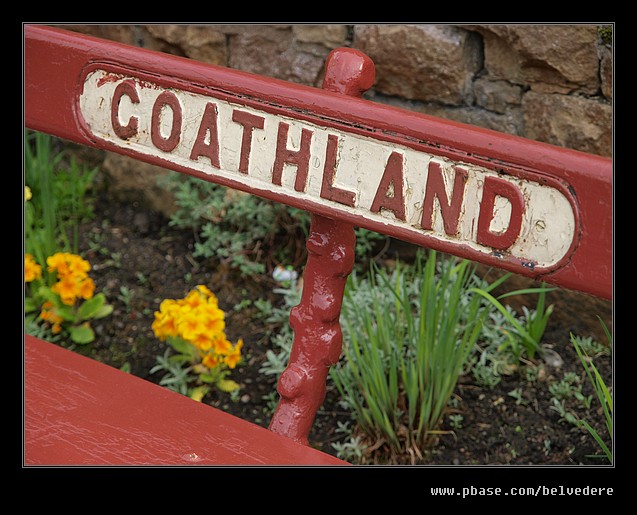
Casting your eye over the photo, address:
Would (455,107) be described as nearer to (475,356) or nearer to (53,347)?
(475,356)

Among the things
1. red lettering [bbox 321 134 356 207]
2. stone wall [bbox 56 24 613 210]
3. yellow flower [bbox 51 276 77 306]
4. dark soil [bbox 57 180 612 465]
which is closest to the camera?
red lettering [bbox 321 134 356 207]

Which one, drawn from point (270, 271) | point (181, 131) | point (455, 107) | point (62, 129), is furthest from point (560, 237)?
point (270, 271)

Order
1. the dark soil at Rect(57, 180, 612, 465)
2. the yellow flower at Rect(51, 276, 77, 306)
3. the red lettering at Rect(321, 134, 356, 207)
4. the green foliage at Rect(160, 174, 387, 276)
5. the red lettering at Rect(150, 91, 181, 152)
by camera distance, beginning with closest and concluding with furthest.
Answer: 1. the red lettering at Rect(321, 134, 356, 207)
2. the red lettering at Rect(150, 91, 181, 152)
3. the dark soil at Rect(57, 180, 612, 465)
4. the yellow flower at Rect(51, 276, 77, 306)
5. the green foliage at Rect(160, 174, 387, 276)

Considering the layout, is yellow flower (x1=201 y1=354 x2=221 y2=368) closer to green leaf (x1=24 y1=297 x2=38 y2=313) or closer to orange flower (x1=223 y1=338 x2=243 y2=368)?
orange flower (x1=223 y1=338 x2=243 y2=368)

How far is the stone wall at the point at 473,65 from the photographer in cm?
212

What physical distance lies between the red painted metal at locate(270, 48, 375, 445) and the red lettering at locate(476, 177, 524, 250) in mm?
292

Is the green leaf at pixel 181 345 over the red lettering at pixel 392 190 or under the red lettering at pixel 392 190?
under

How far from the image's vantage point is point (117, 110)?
1.55 metres

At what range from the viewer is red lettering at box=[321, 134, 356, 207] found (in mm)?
1379

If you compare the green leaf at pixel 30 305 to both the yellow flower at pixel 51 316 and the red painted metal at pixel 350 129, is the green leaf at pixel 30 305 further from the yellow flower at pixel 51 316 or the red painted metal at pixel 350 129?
the red painted metal at pixel 350 129

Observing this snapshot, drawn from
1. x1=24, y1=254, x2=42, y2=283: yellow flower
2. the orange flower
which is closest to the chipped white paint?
the orange flower

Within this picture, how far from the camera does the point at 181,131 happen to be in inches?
58.7

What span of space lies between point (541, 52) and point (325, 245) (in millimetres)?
986

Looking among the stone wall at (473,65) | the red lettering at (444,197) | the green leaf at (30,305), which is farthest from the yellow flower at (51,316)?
the red lettering at (444,197)
